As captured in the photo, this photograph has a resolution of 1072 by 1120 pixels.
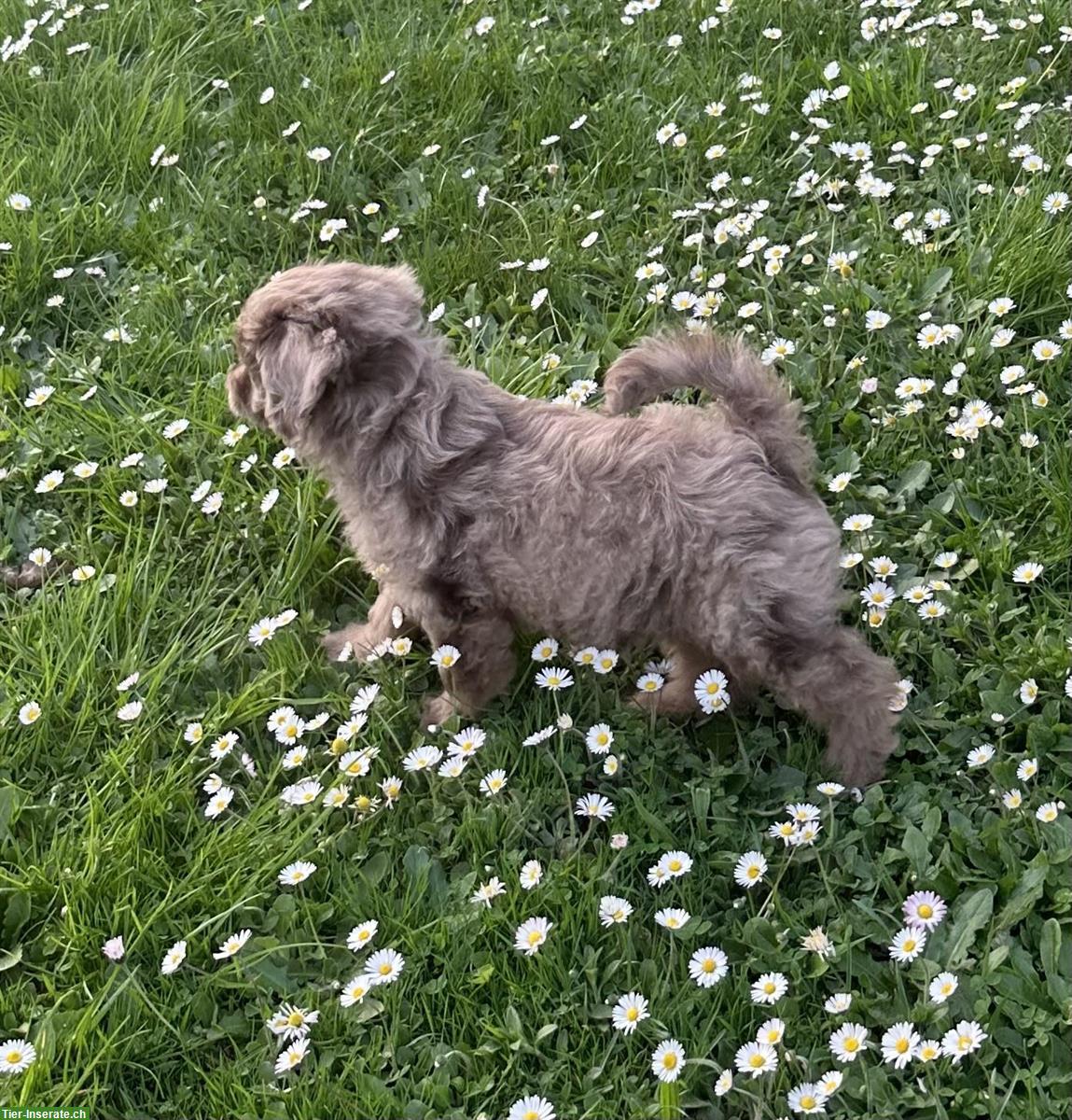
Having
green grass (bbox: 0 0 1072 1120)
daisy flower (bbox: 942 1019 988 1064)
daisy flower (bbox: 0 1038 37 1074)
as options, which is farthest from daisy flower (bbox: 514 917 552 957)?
daisy flower (bbox: 0 1038 37 1074)

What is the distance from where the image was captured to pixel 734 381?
10.1ft

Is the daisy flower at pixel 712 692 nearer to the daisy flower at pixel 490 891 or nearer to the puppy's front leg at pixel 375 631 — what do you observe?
the daisy flower at pixel 490 891

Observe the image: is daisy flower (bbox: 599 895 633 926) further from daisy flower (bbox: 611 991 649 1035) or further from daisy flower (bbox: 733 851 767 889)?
daisy flower (bbox: 733 851 767 889)

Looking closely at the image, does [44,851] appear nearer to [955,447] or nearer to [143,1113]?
[143,1113]

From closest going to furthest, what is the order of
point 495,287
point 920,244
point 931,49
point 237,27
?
point 920,244, point 495,287, point 931,49, point 237,27

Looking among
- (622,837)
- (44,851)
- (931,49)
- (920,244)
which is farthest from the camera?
(931,49)

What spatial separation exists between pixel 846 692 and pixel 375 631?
1331 millimetres

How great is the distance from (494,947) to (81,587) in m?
1.74

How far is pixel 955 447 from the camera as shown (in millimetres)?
3639

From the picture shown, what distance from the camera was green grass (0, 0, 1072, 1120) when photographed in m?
2.67

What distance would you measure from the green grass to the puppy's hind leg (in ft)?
0.30

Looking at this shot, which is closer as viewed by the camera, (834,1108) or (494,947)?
(834,1108)

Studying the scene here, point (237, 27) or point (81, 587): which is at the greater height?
point (237, 27)

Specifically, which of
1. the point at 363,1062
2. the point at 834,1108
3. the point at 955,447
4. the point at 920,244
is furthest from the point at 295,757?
the point at 920,244
